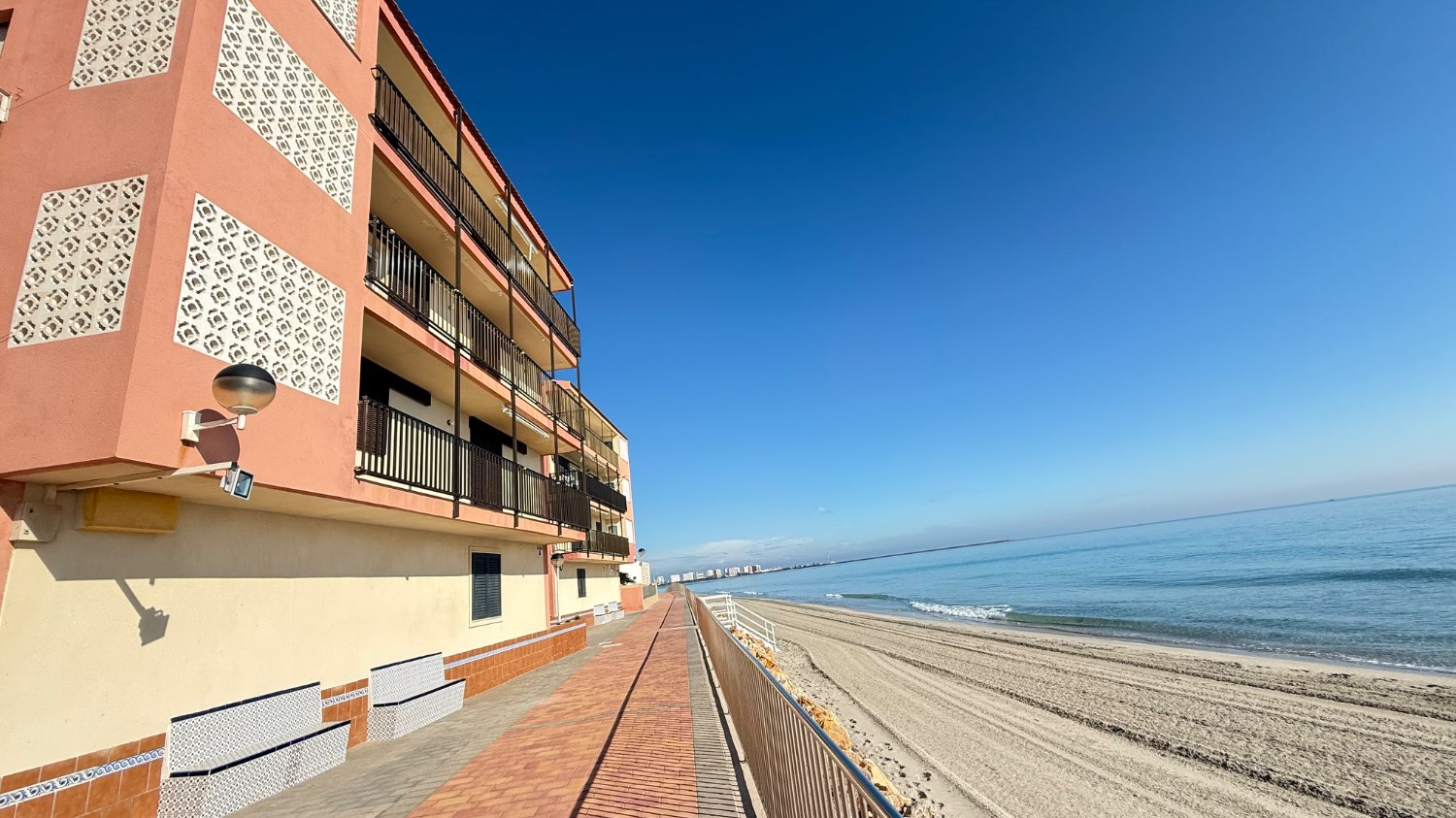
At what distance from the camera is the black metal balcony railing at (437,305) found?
8.78 meters

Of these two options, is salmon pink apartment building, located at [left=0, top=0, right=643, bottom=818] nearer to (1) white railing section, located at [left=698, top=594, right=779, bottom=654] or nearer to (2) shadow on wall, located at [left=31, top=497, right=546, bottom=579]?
(2) shadow on wall, located at [left=31, top=497, right=546, bottom=579]

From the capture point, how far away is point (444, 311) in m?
11.4

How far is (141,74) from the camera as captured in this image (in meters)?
5.55

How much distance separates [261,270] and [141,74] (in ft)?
6.50

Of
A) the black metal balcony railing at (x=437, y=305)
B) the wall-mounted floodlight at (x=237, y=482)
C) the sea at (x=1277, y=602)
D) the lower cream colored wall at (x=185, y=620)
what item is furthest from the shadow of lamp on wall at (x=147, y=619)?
the sea at (x=1277, y=602)

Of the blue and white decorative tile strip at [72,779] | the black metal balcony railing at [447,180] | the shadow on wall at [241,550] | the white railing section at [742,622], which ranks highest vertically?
the black metal balcony railing at [447,180]

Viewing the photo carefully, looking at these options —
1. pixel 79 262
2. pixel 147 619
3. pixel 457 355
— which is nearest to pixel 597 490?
pixel 457 355

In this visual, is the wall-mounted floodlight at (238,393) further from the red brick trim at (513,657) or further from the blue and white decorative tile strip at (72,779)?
the red brick trim at (513,657)

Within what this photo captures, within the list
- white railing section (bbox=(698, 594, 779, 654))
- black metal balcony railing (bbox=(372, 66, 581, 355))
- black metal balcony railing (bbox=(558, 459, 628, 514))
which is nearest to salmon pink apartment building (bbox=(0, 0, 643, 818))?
black metal balcony railing (bbox=(372, 66, 581, 355))

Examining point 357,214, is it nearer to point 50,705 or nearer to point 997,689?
point 50,705

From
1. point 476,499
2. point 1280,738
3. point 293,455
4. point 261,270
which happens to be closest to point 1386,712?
point 1280,738

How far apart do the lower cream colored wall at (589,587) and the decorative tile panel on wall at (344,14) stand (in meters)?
15.6

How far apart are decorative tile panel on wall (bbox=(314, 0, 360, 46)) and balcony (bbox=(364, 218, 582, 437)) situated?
263 centimetres

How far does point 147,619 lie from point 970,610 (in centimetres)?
4109
